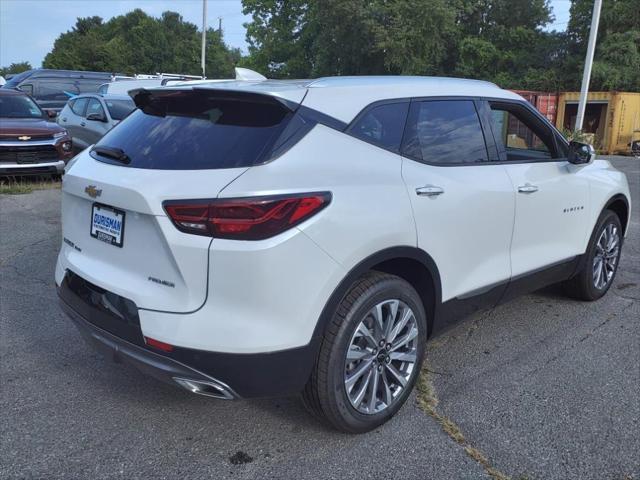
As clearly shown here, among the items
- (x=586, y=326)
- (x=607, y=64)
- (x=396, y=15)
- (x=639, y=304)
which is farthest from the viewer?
(x=396, y=15)

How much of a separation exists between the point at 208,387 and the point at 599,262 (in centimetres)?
367

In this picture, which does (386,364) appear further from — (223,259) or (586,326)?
(586,326)

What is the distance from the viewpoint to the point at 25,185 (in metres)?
10.1

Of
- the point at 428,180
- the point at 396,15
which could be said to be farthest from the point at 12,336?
the point at 396,15

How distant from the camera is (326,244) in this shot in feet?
8.17

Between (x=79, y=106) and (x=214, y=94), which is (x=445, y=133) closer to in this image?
(x=214, y=94)

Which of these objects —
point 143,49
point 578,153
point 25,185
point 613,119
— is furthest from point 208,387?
point 143,49

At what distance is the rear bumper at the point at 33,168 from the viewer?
385 inches

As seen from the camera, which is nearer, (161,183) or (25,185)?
(161,183)

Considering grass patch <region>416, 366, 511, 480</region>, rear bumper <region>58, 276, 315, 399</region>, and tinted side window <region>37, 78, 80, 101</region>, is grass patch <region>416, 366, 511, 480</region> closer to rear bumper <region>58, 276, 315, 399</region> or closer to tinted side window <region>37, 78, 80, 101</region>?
rear bumper <region>58, 276, 315, 399</region>

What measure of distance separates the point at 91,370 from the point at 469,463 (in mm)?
2286

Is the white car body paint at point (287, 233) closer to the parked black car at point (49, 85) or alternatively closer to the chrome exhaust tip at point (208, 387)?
the chrome exhaust tip at point (208, 387)

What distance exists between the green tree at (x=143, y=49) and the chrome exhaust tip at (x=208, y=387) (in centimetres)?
5603

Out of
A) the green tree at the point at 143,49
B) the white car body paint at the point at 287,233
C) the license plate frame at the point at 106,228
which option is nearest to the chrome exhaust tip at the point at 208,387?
the white car body paint at the point at 287,233
